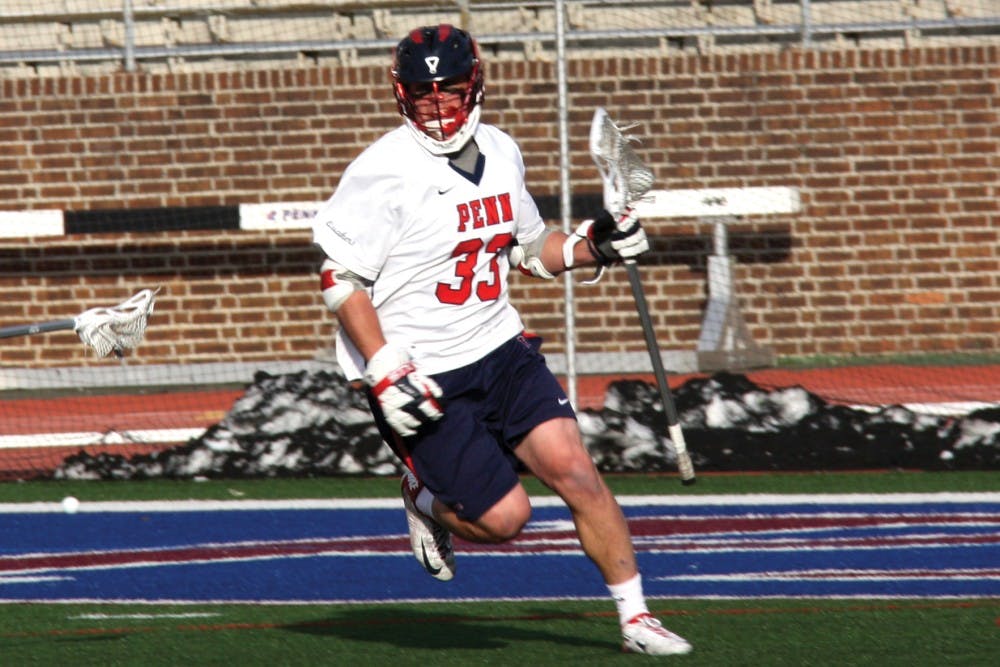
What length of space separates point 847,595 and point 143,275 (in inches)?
315

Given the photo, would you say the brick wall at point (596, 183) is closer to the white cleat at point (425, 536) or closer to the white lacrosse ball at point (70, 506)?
the white lacrosse ball at point (70, 506)

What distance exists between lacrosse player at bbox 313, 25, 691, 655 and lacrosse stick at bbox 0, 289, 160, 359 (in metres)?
0.65

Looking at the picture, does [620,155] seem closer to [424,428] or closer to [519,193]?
[519,193]

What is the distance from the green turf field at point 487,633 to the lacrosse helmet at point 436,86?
5.14ft

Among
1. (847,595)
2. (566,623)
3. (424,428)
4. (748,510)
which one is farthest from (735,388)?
(424,428)

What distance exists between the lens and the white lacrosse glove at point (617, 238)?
17.3ft

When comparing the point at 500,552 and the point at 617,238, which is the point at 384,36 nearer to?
the point at 500,552

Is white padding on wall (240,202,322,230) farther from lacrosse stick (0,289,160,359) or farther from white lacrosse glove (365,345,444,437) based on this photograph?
white lacrosse glove (365,345,444,437)

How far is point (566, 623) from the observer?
556cm

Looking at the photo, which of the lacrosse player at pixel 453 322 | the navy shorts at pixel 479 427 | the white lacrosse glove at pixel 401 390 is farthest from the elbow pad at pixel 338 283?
the navy shorts at pixel 479 427

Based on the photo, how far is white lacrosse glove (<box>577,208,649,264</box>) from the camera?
5281mm

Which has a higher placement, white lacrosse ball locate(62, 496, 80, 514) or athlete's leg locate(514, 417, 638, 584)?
athlete's leg locate(514, 417, 638, 584)

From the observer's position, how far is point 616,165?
5527 millimetres

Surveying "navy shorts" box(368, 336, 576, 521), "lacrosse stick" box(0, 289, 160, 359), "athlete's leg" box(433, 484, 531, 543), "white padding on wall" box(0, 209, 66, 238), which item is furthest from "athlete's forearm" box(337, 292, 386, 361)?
"white padding on wall" box(0, 209, 66, 238)
